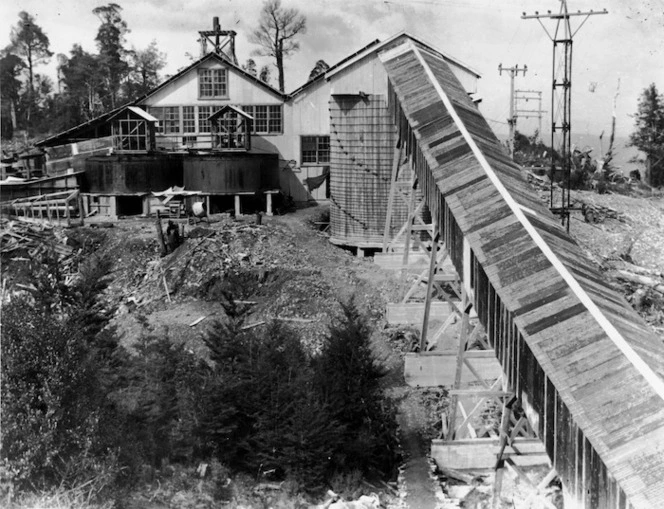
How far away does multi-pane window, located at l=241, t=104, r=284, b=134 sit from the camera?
129 feet

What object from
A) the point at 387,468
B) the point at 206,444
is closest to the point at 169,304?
the point at 206,444

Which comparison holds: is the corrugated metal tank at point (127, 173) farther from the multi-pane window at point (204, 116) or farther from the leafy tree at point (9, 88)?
the leafy tree at point (9, 88)

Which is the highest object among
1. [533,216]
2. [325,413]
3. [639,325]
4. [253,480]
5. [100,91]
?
[100,91]

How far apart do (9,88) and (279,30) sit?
84.6 feet

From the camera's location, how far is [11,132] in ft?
199

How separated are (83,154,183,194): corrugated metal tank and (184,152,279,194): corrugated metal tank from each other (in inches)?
55.4

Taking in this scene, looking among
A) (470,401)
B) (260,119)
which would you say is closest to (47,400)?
(470,401)

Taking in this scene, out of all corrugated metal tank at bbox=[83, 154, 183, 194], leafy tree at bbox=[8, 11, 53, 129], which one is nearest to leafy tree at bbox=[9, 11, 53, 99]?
leafy tree at bbox=[8, 11, 53, 129]

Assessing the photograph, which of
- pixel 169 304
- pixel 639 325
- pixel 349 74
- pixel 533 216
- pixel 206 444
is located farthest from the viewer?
pixel 349 74

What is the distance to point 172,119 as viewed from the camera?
39719 millimetres

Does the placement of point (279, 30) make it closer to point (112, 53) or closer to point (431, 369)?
point (112, 53)

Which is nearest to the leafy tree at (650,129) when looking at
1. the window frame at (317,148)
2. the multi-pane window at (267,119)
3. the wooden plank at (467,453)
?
the window frame at (317,148)

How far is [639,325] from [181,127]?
32.4 m

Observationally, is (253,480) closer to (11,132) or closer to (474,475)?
(474,475)
